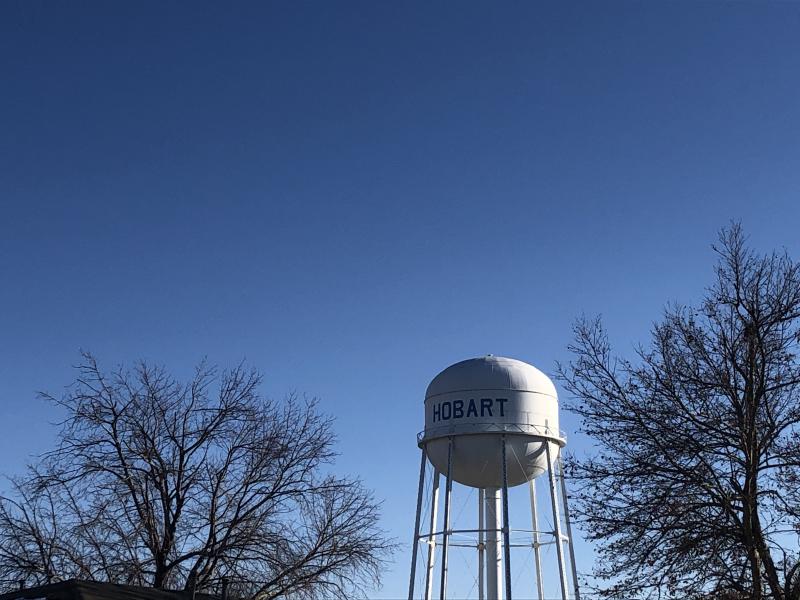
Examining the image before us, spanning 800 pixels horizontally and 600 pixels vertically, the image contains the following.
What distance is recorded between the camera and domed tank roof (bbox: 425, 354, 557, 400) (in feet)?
99.6

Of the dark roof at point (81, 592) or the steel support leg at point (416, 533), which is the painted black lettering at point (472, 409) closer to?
the steel support leg at point (416, 533)

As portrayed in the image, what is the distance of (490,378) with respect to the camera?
1196 inches

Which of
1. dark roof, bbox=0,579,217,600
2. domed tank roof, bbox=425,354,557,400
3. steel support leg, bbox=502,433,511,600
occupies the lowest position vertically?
dark roof, bbox=0,579,217,600

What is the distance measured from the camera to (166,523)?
77.5 feet

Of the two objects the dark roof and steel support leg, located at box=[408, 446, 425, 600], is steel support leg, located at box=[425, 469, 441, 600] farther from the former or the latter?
the dark roof

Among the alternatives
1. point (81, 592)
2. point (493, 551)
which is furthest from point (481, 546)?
point (81, 592)

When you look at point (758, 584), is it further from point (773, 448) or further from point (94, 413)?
point (94, 413)

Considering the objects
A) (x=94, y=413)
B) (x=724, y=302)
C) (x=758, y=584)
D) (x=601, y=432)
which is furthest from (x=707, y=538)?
(x=94, y=413)

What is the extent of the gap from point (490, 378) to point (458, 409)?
1395 millimetres

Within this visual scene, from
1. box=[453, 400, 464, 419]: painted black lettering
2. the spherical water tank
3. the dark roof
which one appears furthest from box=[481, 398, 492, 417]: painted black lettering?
the dark roof

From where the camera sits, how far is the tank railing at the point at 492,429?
29609 millimetres

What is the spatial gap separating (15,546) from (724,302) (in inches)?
667

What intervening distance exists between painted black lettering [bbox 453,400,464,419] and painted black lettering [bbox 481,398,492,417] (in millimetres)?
661

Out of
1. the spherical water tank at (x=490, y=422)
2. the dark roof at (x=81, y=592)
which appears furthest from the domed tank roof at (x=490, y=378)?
the dark roof at (x=81, y=592)
